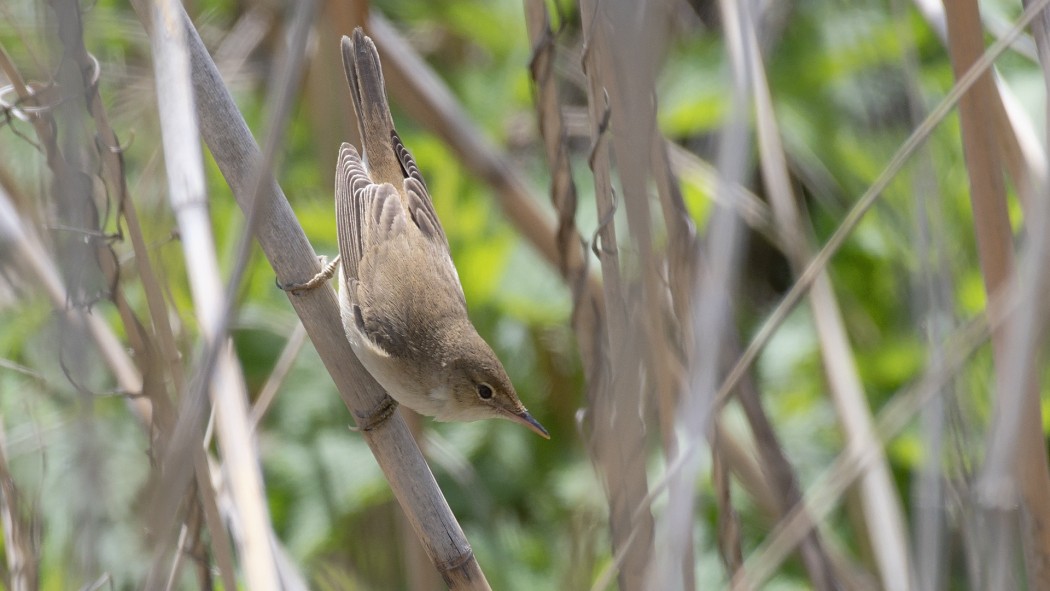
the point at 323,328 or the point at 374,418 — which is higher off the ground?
the point at 323,328

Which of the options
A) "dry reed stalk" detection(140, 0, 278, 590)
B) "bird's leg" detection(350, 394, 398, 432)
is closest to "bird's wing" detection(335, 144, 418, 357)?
"bird's leg" detection(350, 394, 398, 432)

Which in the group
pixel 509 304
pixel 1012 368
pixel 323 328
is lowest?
pixel 509 304

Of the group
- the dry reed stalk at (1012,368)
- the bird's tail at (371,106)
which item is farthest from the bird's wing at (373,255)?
the dry reed stalk at (1012,368)

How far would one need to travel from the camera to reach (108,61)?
3.20 metres

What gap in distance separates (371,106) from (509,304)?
33.5 inches

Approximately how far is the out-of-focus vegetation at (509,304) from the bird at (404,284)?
0.19 metres

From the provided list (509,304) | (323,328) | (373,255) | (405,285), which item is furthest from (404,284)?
(323,328)

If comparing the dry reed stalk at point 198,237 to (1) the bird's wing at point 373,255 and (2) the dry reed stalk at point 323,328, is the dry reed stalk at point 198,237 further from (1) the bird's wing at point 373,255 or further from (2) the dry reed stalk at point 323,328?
(1) the bird's wing at point 373,255

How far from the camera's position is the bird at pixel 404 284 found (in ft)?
7.94

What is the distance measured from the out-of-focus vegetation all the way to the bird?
0.19 meters

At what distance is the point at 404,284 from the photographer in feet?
8.39

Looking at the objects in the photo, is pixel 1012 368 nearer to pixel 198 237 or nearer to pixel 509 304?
pixel 198 237

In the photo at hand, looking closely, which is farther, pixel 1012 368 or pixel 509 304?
pixel 509 304

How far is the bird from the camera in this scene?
2420 mm
